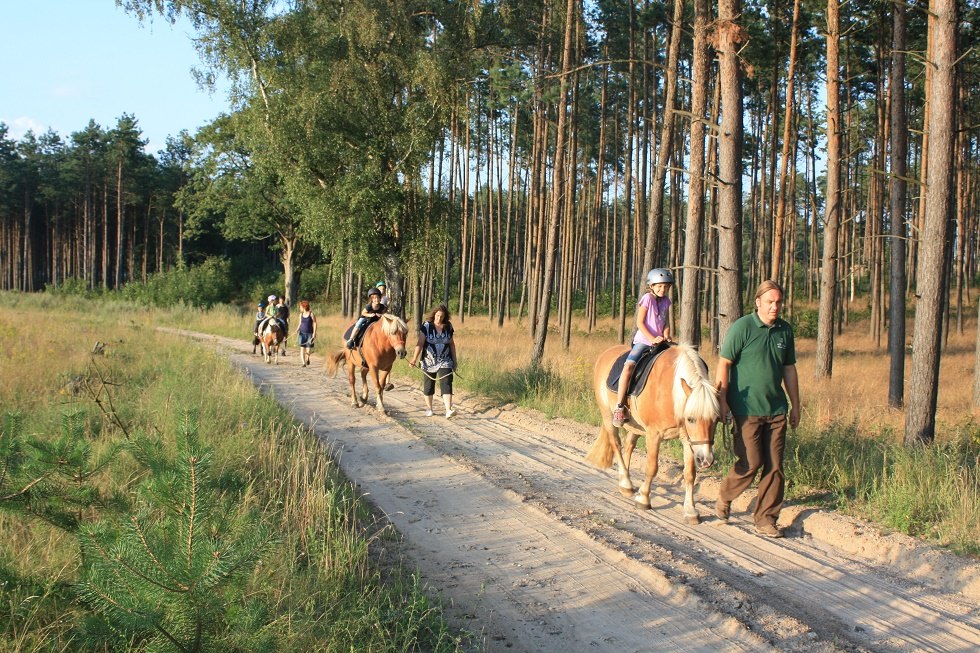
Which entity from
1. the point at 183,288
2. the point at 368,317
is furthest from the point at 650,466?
the point at 183,288

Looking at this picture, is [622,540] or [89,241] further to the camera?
[89,241]

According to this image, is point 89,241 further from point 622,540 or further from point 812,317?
point 622,540

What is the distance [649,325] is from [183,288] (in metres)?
54.9

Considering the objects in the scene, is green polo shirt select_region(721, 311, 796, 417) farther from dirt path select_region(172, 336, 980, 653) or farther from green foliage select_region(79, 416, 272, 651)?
green foliage select_region(79, 416, 272, 651)

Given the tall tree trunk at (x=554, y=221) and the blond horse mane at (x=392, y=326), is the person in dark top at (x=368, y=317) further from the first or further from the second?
the tall tree trunk at (x=554, y=221)

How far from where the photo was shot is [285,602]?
4.12 m

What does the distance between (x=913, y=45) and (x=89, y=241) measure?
68125mm

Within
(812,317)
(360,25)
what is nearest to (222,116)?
(360,25)

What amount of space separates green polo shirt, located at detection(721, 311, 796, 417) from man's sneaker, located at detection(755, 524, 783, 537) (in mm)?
975

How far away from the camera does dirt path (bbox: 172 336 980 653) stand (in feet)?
14.0

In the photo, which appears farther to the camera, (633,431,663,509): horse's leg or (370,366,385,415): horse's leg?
(370,366,385,415): horse's leg

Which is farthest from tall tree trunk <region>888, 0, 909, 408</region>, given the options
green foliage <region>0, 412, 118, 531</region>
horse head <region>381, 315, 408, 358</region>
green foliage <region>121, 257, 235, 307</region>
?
green foliage <region>121, 257, 235, 307</region>

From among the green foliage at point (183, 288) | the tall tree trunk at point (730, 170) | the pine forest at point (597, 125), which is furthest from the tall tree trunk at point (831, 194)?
the green foliage at point (183, 288)

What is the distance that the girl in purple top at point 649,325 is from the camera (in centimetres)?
728
